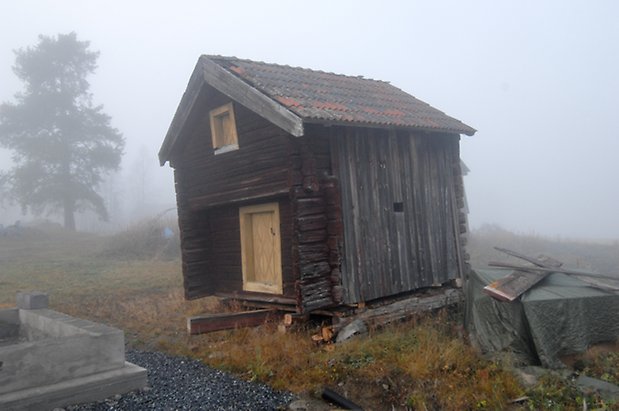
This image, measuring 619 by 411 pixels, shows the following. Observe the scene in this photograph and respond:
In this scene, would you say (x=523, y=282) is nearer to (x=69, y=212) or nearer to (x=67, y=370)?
(x=67, y=370)

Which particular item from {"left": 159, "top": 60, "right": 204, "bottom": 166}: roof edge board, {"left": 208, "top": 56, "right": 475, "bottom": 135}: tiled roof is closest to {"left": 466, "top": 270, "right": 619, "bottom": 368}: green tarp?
{"left": 208, "top": 56, "right": 475, "bottom": 135}: tiled roof

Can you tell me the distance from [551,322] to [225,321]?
5.03m

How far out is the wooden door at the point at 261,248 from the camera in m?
9.89

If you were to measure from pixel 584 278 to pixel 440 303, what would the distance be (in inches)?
117

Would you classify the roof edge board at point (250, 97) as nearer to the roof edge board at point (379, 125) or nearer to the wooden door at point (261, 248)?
the roof edge board at point (379, 125)

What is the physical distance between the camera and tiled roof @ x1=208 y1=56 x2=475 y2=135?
28.3 feet

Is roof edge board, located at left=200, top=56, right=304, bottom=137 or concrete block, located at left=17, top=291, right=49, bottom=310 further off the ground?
roof edge board, located at left=200, top=56, right=304, bottom=137

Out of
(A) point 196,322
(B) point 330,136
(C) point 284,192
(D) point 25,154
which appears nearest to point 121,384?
(A) point 196,322

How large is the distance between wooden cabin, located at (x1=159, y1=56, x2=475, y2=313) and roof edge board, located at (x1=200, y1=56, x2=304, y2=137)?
0.06ft

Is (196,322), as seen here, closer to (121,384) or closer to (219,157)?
(121,384)

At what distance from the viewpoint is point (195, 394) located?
633cm

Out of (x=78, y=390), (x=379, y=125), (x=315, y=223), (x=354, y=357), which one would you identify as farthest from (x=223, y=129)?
(x=78, y=390)

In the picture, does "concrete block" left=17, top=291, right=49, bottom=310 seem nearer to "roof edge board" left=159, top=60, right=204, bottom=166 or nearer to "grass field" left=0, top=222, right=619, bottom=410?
→ "grass field" left=0, top=222, right=619, bottom=410

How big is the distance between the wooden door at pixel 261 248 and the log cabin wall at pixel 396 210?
1604mm
